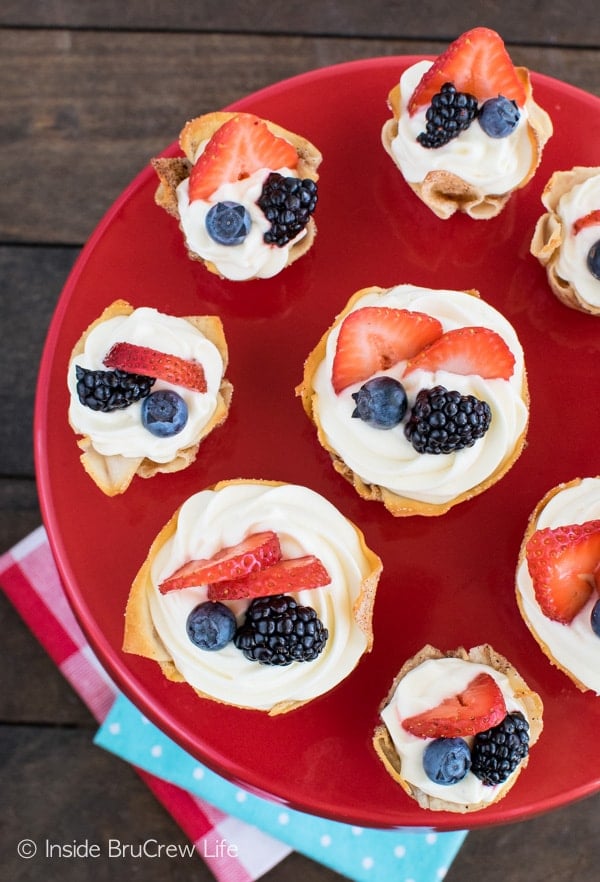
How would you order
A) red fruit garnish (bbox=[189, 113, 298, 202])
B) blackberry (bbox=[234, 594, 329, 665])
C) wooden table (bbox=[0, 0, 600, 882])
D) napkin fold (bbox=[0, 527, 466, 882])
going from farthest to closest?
wooden table (bbox=[0, 0, 600, 882]) < napkin fold (bbox=[0, 527, 466, 882]) < red fruit garnish (bbox=[189, 113, 298, 202]) < blackberry (bbox=[234, 594, 329, 665])

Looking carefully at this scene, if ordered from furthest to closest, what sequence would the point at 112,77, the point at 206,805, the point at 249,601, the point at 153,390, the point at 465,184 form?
the point at 112,77 → the point at 206,805 → the point at 465,184 → the point at 153,390 → the point at 249,601

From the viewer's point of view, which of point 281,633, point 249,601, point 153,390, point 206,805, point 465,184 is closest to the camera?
point 281,633

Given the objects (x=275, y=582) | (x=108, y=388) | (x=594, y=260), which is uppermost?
(x=594, y=260)

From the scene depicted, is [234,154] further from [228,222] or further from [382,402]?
[382,402]

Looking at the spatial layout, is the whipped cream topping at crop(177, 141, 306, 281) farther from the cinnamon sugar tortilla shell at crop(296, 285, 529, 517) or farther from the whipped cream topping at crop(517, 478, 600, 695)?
the whipped cream topping at crop(517, 478, 600, 695)

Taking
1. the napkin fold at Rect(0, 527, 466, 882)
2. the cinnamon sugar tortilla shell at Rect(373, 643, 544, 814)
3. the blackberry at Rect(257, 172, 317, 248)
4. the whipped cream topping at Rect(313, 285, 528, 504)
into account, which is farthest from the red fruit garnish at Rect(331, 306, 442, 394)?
the napkin fold at Rect(0, 527, 466, 882)

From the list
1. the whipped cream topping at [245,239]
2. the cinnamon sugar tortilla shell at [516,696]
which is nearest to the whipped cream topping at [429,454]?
the whipped cream topping at [245,239]

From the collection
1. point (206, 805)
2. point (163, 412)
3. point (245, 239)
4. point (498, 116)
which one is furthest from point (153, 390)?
point (206, 805)

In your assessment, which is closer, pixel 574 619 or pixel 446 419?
pixel 446 419
